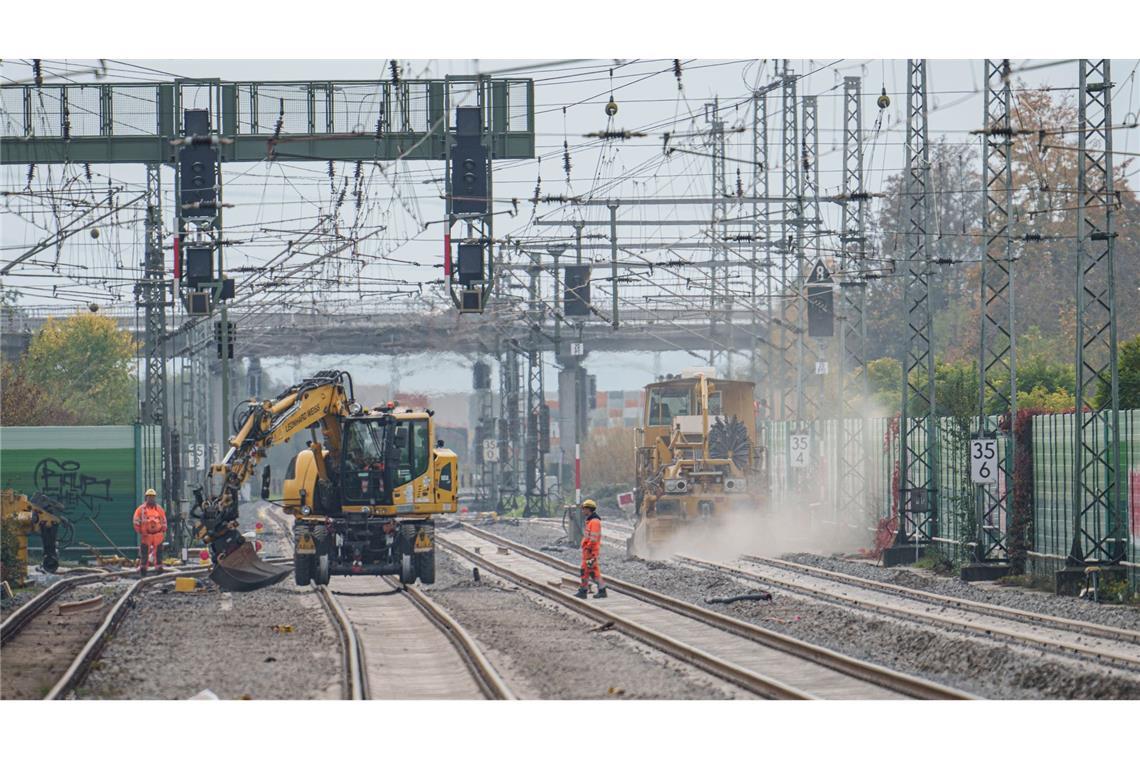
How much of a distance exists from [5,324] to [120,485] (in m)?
26.6

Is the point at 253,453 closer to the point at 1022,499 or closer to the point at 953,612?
the point at 953,612

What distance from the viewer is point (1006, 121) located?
27750mm

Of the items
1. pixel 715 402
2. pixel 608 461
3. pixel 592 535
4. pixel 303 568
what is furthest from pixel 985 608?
pixel 608 461

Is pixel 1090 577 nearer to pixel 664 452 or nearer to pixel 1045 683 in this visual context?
pixel 1045 683

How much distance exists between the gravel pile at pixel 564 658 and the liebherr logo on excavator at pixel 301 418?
396 cm

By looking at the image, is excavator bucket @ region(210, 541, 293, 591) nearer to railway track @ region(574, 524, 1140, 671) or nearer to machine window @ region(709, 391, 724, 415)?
railway track @ region(574, 524, 1140, 671)

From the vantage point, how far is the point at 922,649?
19.6 meters

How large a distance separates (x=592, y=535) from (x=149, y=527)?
9.82 meters

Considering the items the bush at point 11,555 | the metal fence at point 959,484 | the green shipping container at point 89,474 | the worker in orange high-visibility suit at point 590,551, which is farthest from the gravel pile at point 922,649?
the green shipping container at point 89,474

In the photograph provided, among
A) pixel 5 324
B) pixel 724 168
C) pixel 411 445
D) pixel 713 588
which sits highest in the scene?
pixel 724 168

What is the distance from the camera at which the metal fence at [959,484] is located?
85.4ft

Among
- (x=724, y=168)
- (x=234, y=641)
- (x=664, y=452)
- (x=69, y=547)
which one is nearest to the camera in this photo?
(x=234, y=641)

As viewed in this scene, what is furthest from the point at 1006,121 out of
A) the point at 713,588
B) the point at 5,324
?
the point at 5,324

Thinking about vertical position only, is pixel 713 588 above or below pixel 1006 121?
below
